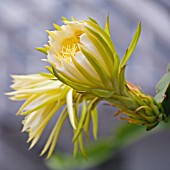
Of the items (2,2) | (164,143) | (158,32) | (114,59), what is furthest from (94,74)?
(164,143)

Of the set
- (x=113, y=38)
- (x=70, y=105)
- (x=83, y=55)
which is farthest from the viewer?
(x=113, y=38)

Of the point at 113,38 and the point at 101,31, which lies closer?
the point at 101,31

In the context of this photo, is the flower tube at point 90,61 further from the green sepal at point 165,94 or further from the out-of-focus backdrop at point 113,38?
the out-of-focus backdrop at point 113,38

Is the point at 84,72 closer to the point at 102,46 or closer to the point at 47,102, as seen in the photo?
the point at 102,46

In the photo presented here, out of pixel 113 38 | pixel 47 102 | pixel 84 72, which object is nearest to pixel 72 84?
pixel 84 72

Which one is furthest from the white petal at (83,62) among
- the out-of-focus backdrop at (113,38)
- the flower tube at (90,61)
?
the out-of-focus backdrop at (113,38)

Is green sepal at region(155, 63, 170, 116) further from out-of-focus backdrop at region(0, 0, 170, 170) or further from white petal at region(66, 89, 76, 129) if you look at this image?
out-of-focus backdrop at region(0, 0, 170, 170)

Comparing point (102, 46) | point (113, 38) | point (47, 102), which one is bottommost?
point (47, 102)
